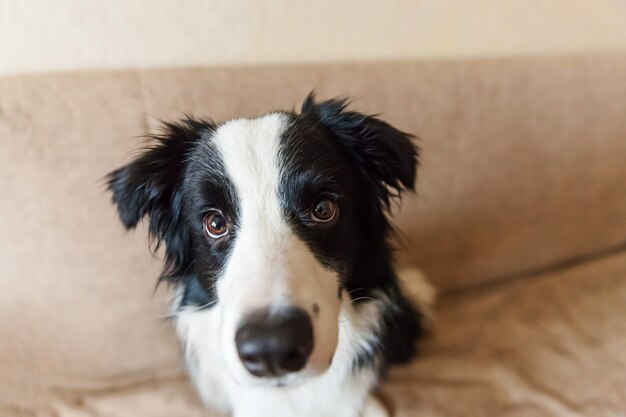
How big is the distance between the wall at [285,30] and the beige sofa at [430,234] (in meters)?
0.14

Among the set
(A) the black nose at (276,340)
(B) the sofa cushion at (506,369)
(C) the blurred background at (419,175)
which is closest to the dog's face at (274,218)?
(A) the black nose at (276,340)

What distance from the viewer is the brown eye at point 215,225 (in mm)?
1296

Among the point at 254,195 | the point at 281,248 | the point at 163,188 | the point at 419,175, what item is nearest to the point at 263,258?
the point at 281,248

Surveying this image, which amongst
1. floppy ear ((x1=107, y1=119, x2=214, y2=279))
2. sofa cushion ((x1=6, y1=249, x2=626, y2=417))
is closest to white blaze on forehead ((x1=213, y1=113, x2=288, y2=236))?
floppy ear ((x1=107, y1=119, x2=214, y2=279))

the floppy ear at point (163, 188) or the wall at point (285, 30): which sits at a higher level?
the wall at point (285, 30)

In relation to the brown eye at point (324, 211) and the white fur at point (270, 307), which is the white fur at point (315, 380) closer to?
the white fur at point (270, 307)

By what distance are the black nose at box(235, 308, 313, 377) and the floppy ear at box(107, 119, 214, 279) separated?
48cm

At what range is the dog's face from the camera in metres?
1.05

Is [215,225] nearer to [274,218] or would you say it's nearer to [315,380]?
[274,218]

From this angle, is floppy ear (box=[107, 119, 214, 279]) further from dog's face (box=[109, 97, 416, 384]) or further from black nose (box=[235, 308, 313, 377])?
black nose (box=[235, 308, 313, 377])

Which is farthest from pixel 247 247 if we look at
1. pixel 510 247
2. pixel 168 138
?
pixel 510 247

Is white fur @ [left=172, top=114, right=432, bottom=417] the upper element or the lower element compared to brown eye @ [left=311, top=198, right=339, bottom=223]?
lower

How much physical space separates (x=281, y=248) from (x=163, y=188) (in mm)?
420

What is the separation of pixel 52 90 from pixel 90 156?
22 centimetres
